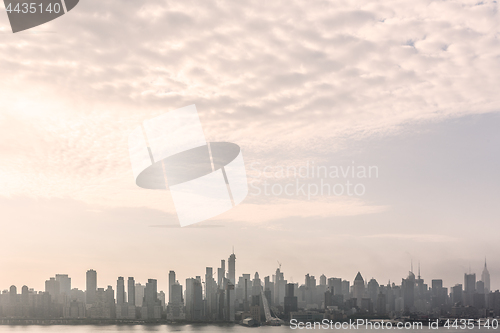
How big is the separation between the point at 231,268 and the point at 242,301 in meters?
4.21

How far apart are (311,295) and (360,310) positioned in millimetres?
5463

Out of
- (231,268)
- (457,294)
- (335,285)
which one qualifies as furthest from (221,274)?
(457,294)

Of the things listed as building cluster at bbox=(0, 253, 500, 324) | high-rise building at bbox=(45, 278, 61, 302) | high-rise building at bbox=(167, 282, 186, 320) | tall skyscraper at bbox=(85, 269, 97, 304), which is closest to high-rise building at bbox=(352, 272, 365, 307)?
building cluster at bbox=(0, 253, 500, 324)

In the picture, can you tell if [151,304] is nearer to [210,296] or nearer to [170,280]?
[170,280]

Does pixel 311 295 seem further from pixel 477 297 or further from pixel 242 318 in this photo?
pixel 477 297

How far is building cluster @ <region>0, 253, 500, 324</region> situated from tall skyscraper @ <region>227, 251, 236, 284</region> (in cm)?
9

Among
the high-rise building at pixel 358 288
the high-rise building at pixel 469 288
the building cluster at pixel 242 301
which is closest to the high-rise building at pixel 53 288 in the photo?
the building cluster at pixel 242 301

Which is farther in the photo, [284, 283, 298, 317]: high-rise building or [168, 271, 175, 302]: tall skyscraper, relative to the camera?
[168, 271, 175, 302]: tall skyscraper

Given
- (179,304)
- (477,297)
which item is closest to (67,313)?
(179,304)

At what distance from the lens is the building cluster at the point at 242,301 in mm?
35625

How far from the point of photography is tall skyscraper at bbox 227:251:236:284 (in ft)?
134

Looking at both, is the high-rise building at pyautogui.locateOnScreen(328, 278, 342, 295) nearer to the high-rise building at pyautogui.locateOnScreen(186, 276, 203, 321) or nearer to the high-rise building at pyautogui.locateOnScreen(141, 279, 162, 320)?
the high-rise building at pyautogui.locateOnScreen(186, 276, 203, 321)

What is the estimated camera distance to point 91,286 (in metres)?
40.1

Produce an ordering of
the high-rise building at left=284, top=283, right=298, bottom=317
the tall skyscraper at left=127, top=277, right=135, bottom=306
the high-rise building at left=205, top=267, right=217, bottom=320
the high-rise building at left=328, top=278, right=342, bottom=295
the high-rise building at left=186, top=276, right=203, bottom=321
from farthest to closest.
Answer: the high-rise building at left=328, top=278, right=342, bottom=295 < the tall skyscraper at left=127, top=277, right=135, bottom=306 < the high-rise building at left=205, top=267, right=217, bottom=320 < the high-rise building at left=186, top=276, right=203, bottom=321 < the high-rise building at left=284, top=283, right=298, bottom=317
